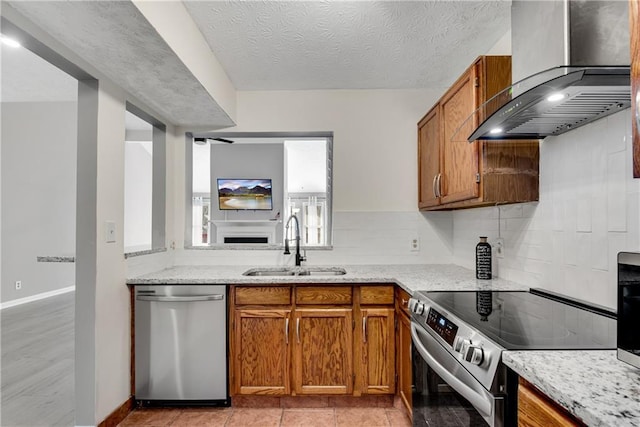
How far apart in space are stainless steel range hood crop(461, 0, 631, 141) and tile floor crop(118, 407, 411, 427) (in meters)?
1.85

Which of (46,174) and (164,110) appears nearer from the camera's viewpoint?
(164,110)

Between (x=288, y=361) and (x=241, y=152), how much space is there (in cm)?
509

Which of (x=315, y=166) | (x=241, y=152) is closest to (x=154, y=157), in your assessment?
(x=241, y=152)

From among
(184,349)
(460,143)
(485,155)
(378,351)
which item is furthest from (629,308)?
(184,349)

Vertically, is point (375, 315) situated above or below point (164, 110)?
below

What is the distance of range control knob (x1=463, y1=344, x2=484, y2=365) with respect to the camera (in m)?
1.06

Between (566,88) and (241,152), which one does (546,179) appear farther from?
(241,152)

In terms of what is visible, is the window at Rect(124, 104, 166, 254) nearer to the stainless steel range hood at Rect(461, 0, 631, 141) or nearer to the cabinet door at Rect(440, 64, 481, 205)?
the cabinet door at Rect(440, 64, 481, 205)

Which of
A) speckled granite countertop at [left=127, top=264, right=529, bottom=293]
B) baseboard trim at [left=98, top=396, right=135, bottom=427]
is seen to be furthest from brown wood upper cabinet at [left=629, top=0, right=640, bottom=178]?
baseboard trim at [left=98, top=396, right=135, bottom=427]

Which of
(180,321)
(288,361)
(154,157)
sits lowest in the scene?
(288,361)

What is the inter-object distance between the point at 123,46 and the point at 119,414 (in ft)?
6.96

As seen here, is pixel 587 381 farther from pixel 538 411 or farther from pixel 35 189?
pixel 35 189

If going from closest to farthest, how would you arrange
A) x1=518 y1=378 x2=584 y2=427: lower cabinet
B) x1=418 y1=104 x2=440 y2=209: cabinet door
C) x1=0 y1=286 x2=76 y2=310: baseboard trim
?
x1=518 y1=378 x2=584 y2=427: lower cabinet → x1=418 y1=104 x2=440 y2=209: cabinet door → x1=0 y1=286 x2=76 y2=310: baseboard trim

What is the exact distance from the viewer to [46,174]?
495 cm
